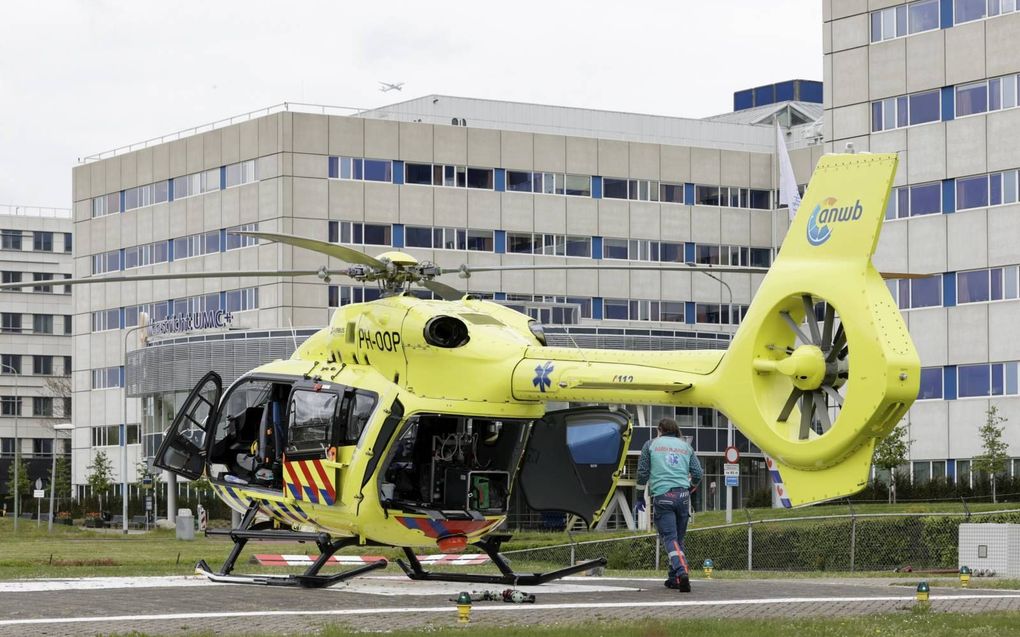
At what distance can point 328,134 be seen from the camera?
101 meters

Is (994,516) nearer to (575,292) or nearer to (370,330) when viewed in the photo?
(370,330)

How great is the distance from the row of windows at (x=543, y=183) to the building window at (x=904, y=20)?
2827 centimetres

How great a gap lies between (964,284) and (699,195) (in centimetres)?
3220

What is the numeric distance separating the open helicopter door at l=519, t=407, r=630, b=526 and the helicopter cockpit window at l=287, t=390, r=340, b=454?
296 cm

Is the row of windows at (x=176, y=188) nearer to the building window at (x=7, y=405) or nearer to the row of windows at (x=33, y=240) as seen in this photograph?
the building window at (x=7, y=405)

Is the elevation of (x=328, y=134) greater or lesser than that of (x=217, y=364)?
greater

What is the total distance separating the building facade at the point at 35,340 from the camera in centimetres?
14638

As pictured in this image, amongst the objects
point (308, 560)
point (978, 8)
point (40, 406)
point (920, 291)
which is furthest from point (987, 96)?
point (40, 406)

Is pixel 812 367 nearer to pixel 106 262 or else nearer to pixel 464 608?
pixel 464 608

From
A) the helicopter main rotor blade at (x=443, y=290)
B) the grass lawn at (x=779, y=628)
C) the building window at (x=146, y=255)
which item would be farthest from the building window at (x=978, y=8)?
the grass lawn at (x=779, y=628)

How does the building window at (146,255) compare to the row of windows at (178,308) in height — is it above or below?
above

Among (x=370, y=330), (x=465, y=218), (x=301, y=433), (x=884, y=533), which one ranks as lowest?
(x=884, y=533)

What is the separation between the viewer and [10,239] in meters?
152

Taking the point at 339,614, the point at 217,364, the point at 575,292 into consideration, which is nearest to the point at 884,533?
the point at 339,614
